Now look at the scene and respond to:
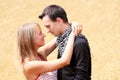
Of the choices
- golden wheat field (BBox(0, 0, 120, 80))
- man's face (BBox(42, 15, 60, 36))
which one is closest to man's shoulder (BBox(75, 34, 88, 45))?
man's face (BBox(42, 15, 60, 36))

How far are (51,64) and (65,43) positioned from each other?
11.3 inches

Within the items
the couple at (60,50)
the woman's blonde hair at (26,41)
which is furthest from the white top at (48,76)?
the woman's blonde hair at (26,41)

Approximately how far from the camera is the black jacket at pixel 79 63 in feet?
17.5

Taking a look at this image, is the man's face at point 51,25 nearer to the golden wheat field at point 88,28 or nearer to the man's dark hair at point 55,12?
the man's dark hair at point 55,12

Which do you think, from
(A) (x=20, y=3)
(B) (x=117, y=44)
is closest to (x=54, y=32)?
(B) (x=117, y=44)

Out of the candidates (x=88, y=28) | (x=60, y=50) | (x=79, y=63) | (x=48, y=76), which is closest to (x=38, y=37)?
(x=60, y=50)

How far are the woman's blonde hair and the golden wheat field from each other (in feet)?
A: 12.1

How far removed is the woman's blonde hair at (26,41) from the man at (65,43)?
0.20 m

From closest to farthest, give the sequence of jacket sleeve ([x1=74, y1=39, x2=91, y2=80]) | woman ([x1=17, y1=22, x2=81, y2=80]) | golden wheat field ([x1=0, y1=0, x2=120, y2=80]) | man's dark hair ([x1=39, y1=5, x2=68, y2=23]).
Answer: jacket sleeve ([x1=74, y1=39, x2=91, y2=80]) < man's dark hair ([x1=39, y1=5, x2=68, y2=23]) < woman ([x1=17, y1=22, x2=81, y2=80]) < golden wheat field ([x1=0, y1=0, x2=120, y2=80])

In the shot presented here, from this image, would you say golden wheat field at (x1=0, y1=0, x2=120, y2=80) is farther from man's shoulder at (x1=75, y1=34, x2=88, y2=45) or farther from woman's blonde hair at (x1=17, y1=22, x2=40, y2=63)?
man's shoulder at (x1=75, y1=34, x2=88, y2=45)

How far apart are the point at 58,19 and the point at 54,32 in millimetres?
175

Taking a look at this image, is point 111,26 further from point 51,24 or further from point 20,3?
point 51,24

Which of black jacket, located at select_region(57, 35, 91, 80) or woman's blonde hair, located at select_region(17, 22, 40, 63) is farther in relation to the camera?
woman's blonde hair, located at select_region(17, 22, 40, 63)

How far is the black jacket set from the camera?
535 cm
